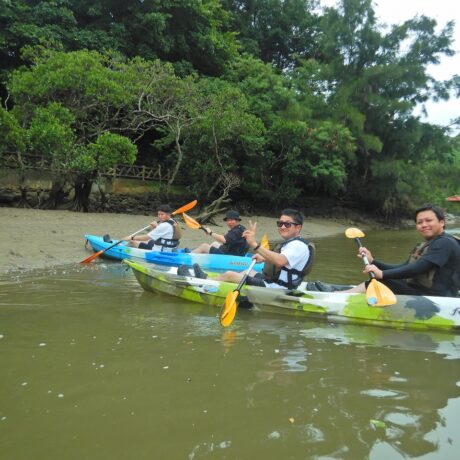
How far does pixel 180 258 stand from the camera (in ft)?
26.5

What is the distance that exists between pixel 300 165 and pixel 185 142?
573 cm

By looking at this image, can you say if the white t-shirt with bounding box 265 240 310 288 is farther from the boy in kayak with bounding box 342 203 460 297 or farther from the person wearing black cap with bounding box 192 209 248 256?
the person wearing black cap with bounding box 192 209 248 256

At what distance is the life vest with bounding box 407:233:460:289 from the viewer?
4.46 m

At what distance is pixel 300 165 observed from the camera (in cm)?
2214

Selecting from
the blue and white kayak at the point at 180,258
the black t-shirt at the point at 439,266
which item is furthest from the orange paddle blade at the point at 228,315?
the blue and white kayak at the point at 180,258

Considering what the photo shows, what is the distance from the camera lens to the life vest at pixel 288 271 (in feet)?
16.7

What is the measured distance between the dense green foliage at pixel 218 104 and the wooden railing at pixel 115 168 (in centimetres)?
49

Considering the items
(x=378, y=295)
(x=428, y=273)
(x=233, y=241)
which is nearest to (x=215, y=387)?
(x=378, y=295)

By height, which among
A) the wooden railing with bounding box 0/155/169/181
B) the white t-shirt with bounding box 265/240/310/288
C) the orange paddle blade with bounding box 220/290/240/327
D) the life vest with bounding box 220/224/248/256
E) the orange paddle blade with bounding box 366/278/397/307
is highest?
the wooden railing with bounding box 0/155/169/181

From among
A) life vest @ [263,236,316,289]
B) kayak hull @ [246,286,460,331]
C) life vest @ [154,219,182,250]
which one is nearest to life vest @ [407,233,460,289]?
kayak hull @ [246,286,460,331]

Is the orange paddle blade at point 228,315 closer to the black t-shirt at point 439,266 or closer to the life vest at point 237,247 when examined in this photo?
the black t-shirt at point 439,266

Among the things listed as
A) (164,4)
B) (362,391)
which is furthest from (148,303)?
(164,4)

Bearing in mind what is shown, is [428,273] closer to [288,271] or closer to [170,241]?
[288,271]

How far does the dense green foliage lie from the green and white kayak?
9.51 metres
